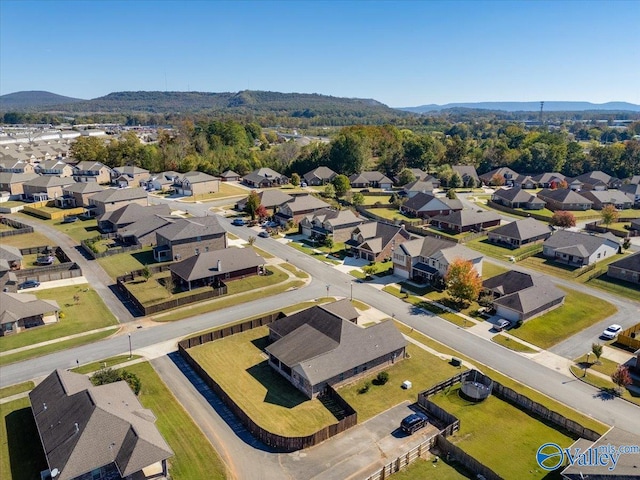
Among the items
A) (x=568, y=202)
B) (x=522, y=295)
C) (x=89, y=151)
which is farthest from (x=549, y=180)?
(x=89, y=151)

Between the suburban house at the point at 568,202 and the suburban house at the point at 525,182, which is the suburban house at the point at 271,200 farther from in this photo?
the suburban house at the point at 525,182

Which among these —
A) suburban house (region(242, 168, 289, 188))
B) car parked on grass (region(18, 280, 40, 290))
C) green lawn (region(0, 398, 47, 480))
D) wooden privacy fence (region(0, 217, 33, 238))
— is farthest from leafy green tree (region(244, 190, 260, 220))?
green lawn (region(0, 398, 47, 480))

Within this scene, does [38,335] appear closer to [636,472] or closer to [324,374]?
[324,374]

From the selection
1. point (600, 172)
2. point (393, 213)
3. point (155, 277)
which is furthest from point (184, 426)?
point (600, 172)

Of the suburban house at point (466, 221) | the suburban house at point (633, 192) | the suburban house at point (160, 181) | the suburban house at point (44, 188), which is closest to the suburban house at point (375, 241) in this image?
the suburban house at point (466, 221)

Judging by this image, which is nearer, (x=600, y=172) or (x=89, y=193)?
(x=89, y=193)
